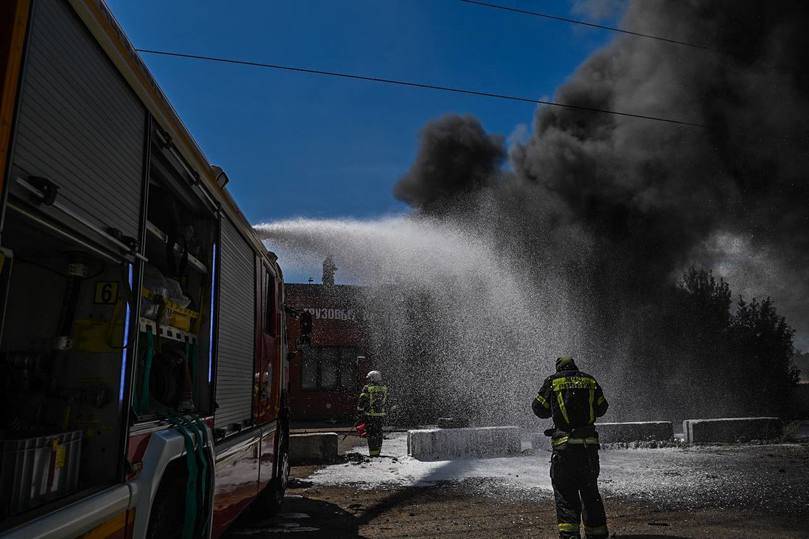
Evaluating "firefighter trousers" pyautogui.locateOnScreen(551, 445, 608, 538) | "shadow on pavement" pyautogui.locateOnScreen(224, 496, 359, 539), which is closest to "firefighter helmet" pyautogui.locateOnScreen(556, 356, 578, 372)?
"firefighter trousers" pyautogui.locateOnScreen(551, 445, 608, 538)

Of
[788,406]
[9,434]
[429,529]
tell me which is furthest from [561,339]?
[9,434]

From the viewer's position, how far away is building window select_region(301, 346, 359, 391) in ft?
56.0

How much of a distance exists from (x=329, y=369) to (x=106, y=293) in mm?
15470

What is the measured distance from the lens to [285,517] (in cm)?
550

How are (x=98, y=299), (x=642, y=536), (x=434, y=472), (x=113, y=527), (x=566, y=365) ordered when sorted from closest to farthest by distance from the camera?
1. (x=113, y=527)
2. (x=98, y=299)
3. (x=642, y=536)
4. (x=566, y=365)
5. (x=434, y=472)

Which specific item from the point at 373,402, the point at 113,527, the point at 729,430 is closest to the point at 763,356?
the point at 729,430

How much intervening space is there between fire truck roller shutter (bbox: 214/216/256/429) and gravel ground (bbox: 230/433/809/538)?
1.71 meters

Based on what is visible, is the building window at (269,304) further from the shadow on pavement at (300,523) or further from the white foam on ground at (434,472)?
the white foam on ground at (434,472)

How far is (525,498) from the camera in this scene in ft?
19.9

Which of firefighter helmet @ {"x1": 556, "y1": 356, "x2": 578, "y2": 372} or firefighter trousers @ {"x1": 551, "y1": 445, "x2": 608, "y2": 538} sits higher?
firefighter helmet @ {"x1": 556, "y1": 356, "x2": 578, "y2": 372}

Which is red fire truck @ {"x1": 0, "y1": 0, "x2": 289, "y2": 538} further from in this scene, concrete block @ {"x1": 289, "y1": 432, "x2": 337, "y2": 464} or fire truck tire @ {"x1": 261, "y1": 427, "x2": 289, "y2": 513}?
concrete block @ {"x1": 289, "y1": 432, "x2": 337, "y2": 464}

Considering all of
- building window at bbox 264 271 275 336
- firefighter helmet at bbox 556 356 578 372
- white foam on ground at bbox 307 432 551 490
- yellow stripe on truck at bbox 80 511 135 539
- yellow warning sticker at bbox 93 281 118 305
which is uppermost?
building window at bbox 264 271 275 336

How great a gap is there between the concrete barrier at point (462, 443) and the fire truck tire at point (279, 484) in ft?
10.0

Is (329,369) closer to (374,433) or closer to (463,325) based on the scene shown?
(463,325)
